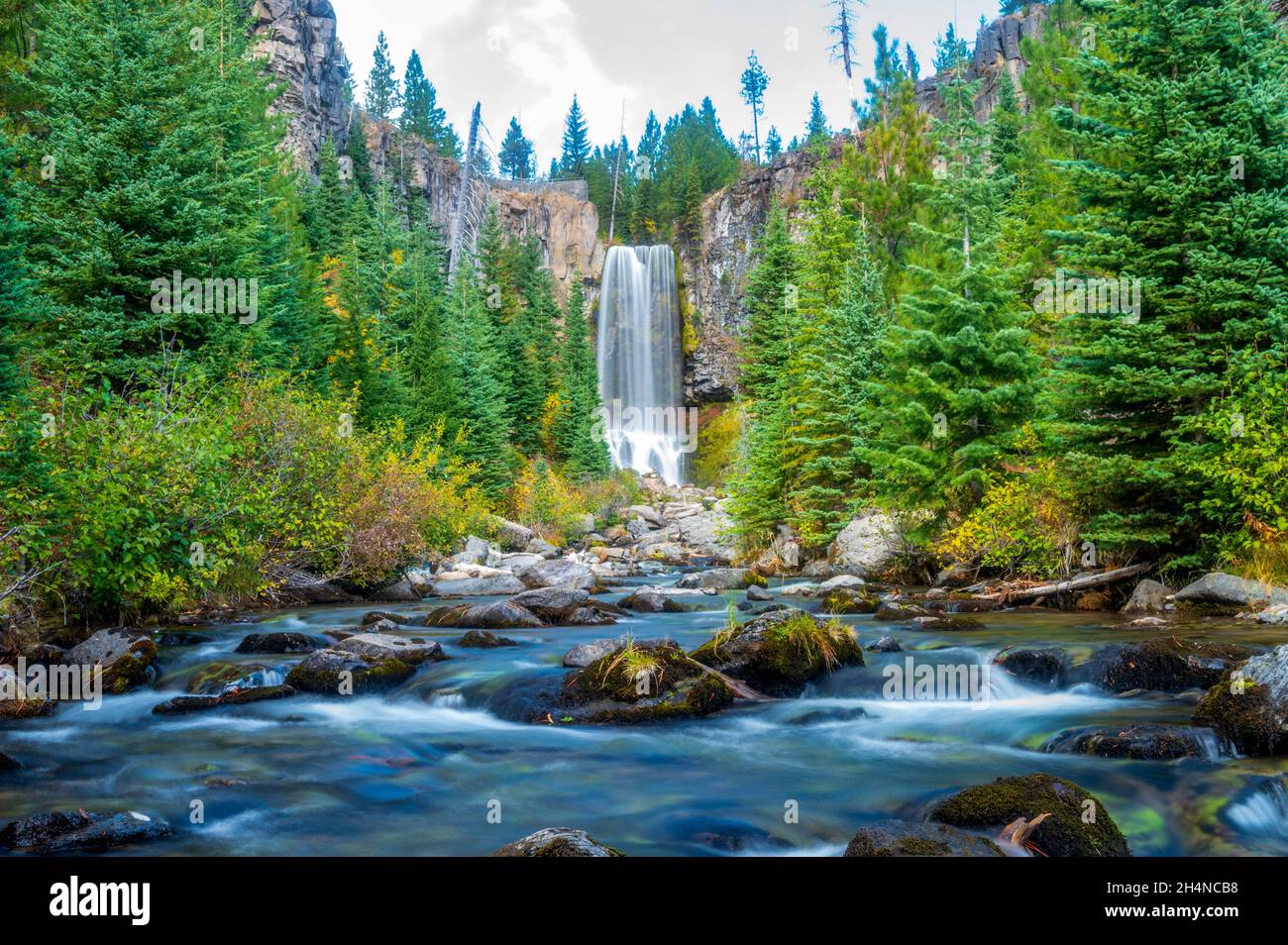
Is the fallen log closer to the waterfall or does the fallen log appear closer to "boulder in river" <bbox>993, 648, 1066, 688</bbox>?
"boulder in river" <bbox>993, 648, 1066, 688</bbox>

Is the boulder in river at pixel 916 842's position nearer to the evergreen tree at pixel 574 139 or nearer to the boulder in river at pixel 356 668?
the boulder in river at pixel 356 668

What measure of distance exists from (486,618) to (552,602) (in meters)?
1.69

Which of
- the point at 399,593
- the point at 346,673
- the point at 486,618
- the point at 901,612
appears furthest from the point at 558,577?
the point at 346,673

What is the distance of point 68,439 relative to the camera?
11633 millimetres

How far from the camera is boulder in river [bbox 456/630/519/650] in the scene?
12836mm

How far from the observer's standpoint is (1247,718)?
687 centimetres

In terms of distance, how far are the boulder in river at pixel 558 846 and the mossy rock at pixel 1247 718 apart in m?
5.47

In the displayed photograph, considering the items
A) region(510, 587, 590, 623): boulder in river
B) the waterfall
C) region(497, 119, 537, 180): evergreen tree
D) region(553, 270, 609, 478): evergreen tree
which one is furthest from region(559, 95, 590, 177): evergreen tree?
region(510, 587, 590, 623): boulder in river

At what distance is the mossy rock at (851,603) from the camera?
52.0ft

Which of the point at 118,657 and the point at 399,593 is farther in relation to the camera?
the point at 399,593

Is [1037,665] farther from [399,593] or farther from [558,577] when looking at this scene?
[399,593]
